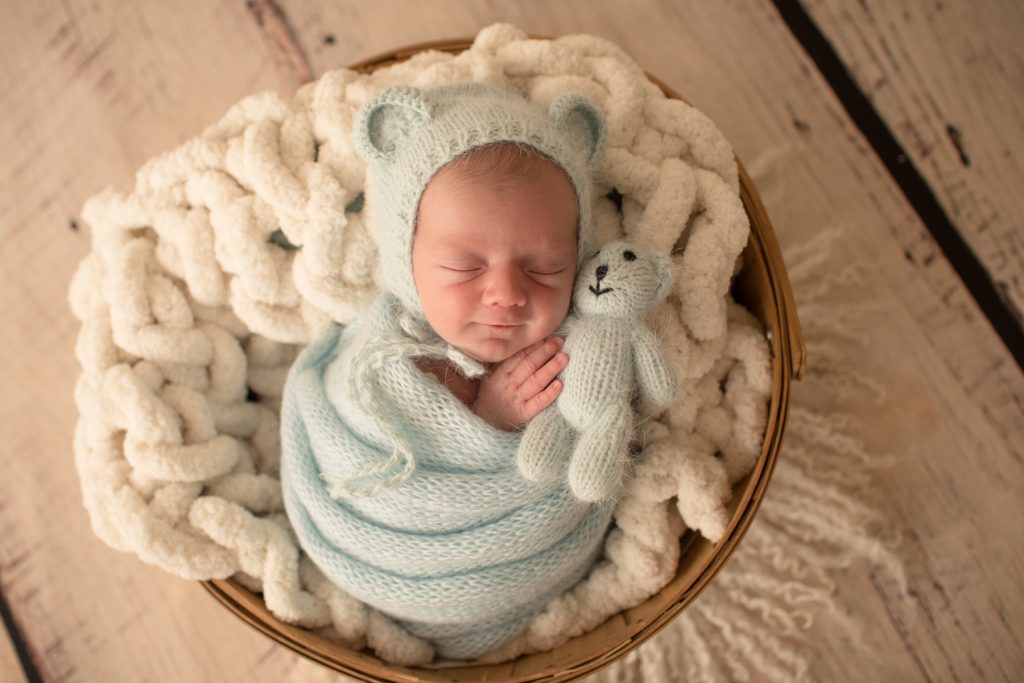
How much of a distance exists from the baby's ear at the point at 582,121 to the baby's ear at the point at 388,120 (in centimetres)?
17

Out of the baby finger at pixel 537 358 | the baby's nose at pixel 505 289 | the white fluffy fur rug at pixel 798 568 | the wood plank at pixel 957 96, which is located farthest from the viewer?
the wood plank at pixel 957 96

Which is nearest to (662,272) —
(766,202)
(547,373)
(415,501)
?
(547,373)

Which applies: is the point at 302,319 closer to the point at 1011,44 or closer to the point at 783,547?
the point at 783,547

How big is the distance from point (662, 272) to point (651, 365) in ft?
0.38

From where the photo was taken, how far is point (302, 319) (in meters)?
1.19

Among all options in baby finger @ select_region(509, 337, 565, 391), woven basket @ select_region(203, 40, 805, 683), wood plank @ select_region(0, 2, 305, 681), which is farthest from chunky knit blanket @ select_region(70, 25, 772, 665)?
wood plank @ select_region(0, 2, 305, 681)

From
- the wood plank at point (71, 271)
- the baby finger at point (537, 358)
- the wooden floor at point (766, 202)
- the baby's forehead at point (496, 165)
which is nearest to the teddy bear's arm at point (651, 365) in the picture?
the baby finger at point (537, 358)

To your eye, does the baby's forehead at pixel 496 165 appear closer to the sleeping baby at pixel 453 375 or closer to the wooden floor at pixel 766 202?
the sleeping baby at pixel 453 375

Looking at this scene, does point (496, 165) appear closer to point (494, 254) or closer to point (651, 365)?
point (494, 254)

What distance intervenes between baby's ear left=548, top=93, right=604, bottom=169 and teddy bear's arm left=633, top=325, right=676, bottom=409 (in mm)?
260

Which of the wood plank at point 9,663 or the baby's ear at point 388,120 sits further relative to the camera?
the wood plank at point 9,663

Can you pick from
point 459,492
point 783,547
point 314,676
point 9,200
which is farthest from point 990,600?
point 9,200

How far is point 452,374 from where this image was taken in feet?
3.57

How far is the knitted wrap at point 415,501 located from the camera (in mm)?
1024
